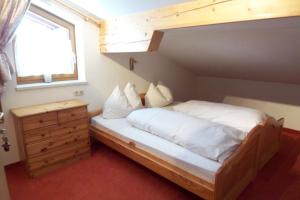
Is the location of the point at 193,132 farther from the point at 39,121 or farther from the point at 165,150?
the point at 39,121

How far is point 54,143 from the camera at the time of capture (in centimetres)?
252

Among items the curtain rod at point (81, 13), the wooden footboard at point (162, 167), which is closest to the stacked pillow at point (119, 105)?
the wooden footboard at point (162, 167)

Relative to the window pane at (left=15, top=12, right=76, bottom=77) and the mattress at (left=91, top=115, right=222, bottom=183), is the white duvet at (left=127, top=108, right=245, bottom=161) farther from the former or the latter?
the window pane at (left=15, top=12, right=76, bottom=77)

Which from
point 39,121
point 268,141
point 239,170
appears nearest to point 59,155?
point 39,121

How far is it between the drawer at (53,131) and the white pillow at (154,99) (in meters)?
1.12

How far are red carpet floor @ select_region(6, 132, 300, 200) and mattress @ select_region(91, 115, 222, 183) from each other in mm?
386

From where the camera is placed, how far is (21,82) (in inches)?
104

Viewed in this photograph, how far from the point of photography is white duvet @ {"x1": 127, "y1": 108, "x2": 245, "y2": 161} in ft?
6.24

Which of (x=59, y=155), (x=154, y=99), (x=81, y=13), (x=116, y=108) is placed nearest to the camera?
(x=59, y=155)

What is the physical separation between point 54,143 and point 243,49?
105 inches

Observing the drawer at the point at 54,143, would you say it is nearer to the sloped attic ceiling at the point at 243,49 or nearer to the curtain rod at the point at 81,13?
the curtain rod at the point at 81,13

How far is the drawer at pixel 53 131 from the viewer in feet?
7.63

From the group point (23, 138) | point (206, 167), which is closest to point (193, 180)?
point (206, 167)

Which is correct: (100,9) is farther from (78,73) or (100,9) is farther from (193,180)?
(193,180)
